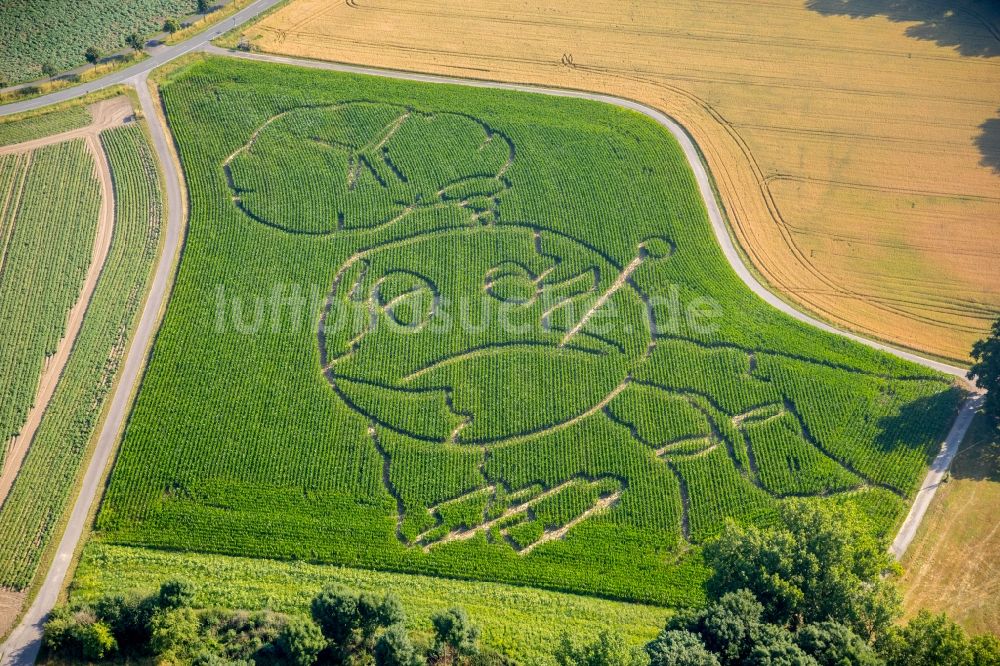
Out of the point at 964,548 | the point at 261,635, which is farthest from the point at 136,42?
the point at 964,548

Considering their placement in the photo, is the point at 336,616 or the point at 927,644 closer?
the point at 927,644

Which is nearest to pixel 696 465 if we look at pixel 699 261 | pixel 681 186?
pixel 699 261

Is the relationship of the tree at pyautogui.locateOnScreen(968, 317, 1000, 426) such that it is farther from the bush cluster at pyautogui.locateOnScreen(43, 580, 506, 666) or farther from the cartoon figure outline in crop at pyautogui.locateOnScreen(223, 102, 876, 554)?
the bush cluster at pyautogui.locateOnScreen(43, 580, 506, 666)

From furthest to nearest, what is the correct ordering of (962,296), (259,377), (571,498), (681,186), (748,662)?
(681,186) → (962,296) → (259,377) → (571,498) → (748,662)

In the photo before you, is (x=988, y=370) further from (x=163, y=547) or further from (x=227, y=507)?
(x=163, y=547)

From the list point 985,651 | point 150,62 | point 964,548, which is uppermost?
point 150,62

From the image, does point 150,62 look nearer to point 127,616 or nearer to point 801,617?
point 127,616

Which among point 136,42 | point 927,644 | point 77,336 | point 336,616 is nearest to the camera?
point 927,644
